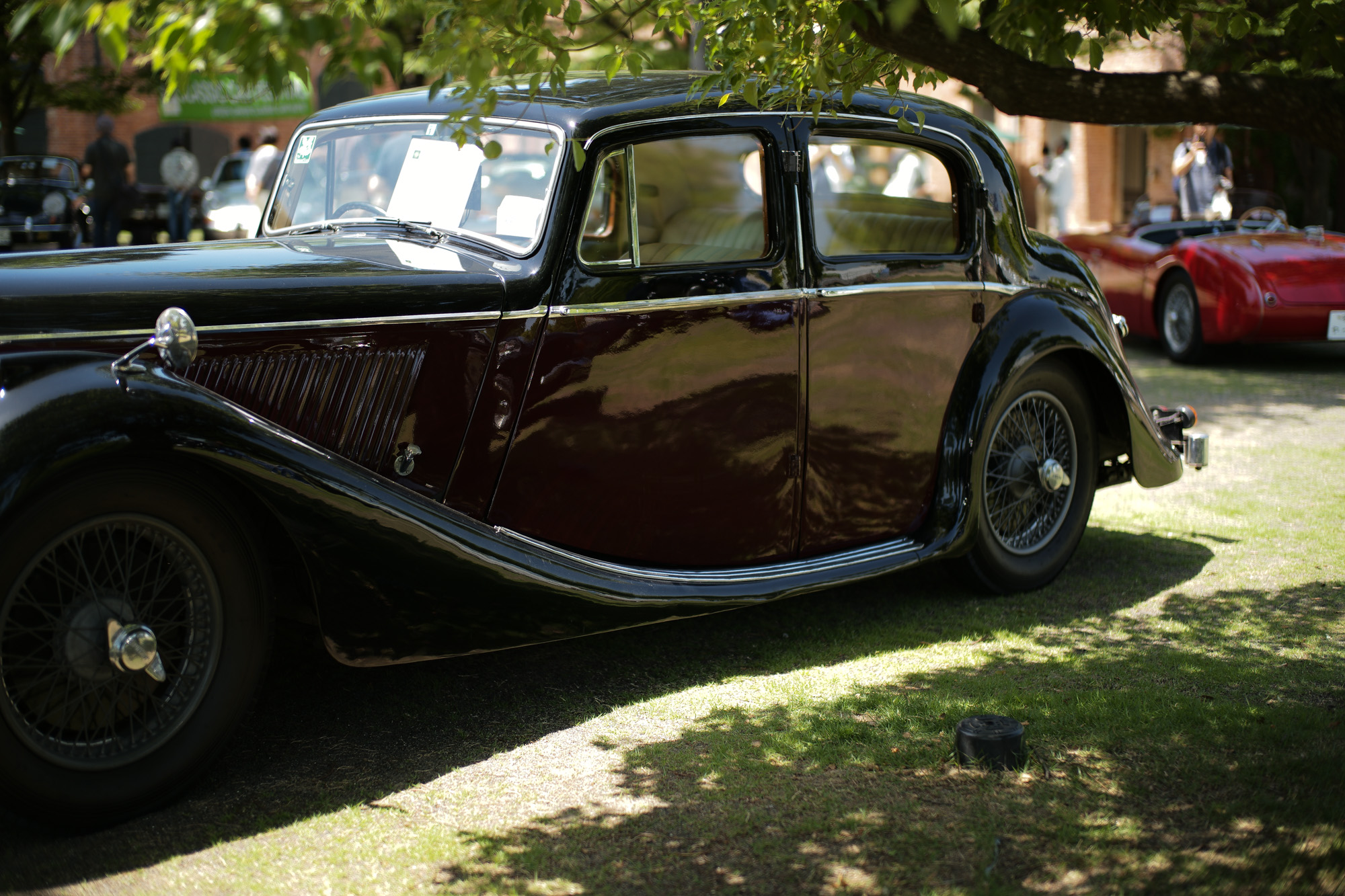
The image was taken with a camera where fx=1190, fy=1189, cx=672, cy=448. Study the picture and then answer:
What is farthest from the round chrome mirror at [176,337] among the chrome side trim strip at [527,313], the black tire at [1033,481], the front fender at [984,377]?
the black tire at [1033,481]

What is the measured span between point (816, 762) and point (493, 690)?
3.63 ft

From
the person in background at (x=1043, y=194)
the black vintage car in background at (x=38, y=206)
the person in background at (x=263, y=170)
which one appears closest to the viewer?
the person in background at (x=263, y=170)

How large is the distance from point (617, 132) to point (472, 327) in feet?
2.57

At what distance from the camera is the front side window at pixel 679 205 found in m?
3.77

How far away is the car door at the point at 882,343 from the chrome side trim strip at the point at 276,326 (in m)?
1.12

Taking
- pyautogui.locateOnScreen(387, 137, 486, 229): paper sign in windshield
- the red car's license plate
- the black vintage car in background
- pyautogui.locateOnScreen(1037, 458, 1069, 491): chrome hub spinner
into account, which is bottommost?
pyautogui.locateOnScreen(1037, 458, 1069, 491): chrome hub spinner

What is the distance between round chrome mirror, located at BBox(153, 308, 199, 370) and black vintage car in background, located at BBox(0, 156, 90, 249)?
48.5 feet

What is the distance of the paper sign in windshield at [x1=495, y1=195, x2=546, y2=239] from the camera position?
359cm

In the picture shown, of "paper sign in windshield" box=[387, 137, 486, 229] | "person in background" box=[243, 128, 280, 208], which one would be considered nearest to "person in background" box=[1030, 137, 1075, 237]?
"person in background" box=[243, 128, 280, 208]

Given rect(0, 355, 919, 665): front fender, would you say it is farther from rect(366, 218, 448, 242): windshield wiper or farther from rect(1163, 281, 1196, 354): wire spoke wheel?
rect(1163, 281, 1196, 354): wire spoke wheel

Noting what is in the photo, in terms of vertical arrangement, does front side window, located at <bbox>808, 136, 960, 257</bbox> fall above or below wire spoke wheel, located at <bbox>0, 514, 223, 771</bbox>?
above

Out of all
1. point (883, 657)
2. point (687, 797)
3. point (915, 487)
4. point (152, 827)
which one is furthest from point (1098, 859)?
point (152, 827)

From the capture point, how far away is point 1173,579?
15.8 ft

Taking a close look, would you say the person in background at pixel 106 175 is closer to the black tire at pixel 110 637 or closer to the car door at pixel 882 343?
the car door at pixel 882 343
